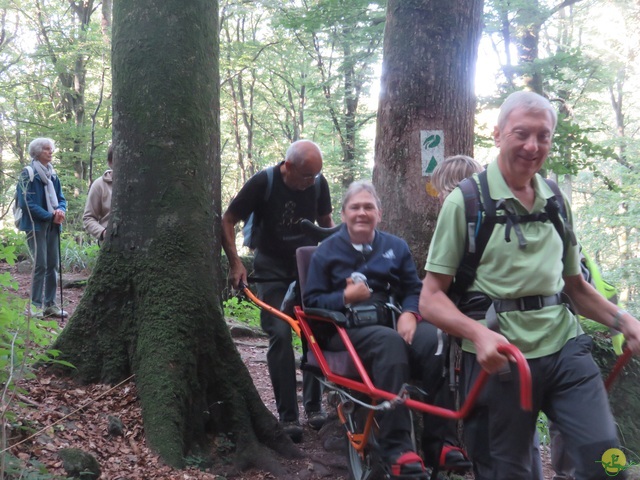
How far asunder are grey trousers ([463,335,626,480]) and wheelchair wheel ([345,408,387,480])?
0.86 metres

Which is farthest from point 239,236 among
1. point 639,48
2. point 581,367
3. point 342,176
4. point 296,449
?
point 581,367

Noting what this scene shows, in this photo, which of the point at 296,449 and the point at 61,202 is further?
the point at 61,202

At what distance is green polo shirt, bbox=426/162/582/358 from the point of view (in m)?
2.33

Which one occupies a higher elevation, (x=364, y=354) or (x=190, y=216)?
(x=190, y=216)

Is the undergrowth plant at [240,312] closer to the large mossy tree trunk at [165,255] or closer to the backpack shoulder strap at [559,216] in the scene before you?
the large mossy tree trunk at [165,255]

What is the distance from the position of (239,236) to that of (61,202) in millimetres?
18845

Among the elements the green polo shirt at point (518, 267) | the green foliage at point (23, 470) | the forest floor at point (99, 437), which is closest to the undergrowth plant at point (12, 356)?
the green foliage at point (23, 470)

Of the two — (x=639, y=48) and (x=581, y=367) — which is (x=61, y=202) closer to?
(x=581, y=367)

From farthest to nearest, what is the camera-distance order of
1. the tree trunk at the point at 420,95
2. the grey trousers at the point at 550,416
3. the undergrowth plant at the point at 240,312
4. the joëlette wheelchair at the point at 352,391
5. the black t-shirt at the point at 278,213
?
the undergrowth plant at the point at 240,312 < the black t-shirt at the point at 278,213 < the tree trunk at the point at 420,95 < the joëlette wheelchair at the point at 352,391 < the grey trousers at the point at 550,416

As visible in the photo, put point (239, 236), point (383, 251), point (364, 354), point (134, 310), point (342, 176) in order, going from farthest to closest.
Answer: point (239, 236)
point (342, 176)
point (134, 310)
point (383, 251)
point (364, 354)

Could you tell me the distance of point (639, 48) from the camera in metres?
19.5

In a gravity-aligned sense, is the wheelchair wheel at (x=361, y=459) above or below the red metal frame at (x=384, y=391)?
below

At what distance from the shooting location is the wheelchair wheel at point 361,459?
3166 mm

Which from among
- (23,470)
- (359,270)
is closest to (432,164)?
(359,270)
